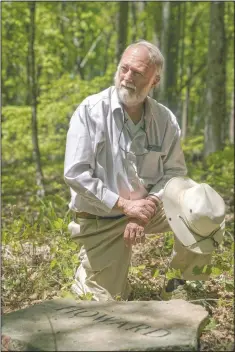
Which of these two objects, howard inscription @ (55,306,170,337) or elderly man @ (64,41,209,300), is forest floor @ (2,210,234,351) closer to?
elderly man @ (64,41,209,300)

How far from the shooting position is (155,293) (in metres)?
4.17

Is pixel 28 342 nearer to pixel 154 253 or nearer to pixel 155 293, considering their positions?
pixel 155 293

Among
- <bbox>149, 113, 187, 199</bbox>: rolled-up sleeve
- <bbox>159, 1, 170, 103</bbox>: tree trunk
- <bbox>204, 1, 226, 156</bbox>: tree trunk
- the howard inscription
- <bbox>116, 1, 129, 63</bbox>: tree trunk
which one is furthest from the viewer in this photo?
<bbox>159, 1, 170, 103</bbox>: tree trunk

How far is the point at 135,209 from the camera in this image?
3.70 meters

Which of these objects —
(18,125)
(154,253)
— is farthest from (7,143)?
(154,253)

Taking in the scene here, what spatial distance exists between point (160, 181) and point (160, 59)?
922mm

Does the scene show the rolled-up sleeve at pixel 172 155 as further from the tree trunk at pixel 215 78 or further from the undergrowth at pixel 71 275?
the tree trunk at pixel 215 78

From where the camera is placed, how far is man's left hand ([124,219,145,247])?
3684 mm

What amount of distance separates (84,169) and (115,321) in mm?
1262

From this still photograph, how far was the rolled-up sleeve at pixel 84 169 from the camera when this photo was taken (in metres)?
3.66

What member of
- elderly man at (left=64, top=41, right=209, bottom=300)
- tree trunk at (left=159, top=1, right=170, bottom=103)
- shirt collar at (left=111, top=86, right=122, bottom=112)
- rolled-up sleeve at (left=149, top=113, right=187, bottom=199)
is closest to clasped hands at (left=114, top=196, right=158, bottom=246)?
elderly man at (left=64, top=41, right=209, bottom=300)

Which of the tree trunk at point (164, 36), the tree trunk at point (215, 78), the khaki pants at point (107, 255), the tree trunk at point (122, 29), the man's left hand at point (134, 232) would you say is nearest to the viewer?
the man's left hand at point (134, 232)

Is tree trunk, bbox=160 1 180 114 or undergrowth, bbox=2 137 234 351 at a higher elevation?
tree trunk, bbox=160 1 180 114

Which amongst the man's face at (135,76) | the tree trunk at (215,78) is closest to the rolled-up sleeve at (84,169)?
the man's face at (135,76)
